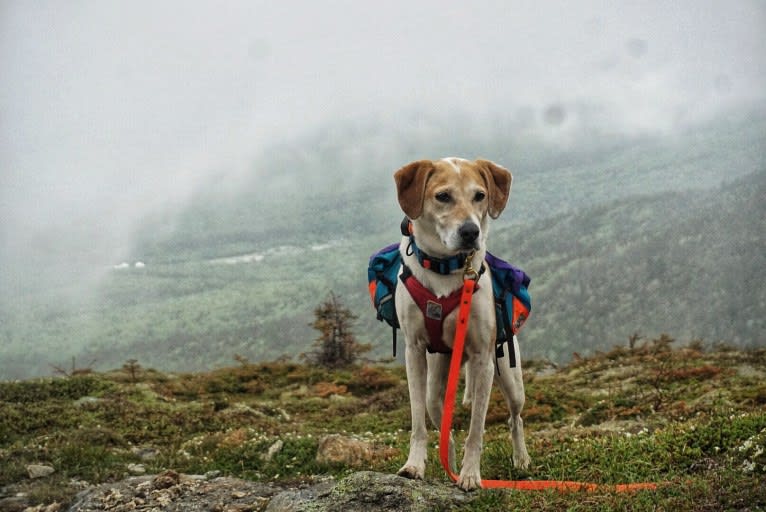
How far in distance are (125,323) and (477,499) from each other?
8706 cm

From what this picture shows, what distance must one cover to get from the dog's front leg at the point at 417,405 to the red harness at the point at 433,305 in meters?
0.22

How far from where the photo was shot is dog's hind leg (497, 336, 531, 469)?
6711 mm

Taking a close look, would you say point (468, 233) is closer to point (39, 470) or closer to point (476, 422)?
point (476, 422)

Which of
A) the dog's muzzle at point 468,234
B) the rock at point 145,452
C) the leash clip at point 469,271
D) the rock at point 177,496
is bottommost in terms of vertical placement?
the rock at point 145,452

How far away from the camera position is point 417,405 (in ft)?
19.0

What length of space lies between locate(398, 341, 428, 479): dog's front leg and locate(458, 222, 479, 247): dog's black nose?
1.11m

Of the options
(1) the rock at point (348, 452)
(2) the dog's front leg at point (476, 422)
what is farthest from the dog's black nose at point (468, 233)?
(1) the rock at point (348, 452)

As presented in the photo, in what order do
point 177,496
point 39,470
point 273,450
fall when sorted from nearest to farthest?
point 177,496 → point 273,450 → point 39,470

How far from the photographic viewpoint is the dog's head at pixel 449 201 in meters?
5.39

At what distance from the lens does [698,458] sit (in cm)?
627

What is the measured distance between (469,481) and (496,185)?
2598 millimetres

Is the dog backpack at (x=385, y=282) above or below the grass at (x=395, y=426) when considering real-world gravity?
above

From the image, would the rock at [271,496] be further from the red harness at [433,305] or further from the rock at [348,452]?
the rock at [348,452]

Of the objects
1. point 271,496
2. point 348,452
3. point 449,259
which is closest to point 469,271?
point 449,259
